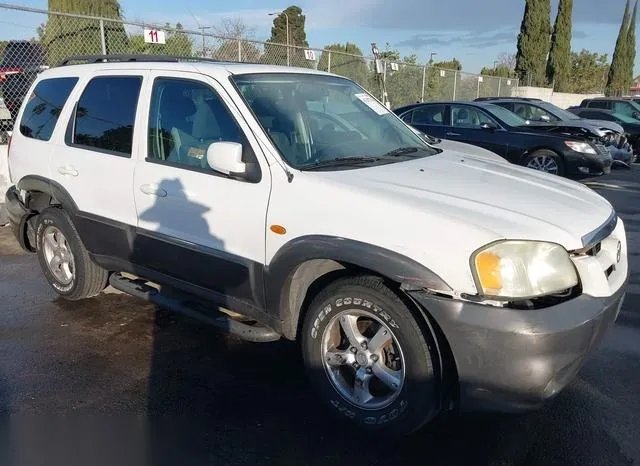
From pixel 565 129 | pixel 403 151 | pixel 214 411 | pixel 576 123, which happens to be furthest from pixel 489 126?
pixel 214 411

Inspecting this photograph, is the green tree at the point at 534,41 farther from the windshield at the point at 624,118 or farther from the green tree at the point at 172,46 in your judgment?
the green tree at the point at 172,46

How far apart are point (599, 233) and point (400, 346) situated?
1.17m

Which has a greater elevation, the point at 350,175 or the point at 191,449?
the point at 350,175

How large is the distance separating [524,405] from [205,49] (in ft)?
40.3

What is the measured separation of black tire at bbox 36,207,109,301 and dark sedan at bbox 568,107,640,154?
1627 centimetres

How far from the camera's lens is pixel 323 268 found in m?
3.10

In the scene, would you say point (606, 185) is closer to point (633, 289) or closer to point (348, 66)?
point (633, 289)

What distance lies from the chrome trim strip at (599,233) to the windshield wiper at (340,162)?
4.24 feet

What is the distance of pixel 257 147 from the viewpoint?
3273mm

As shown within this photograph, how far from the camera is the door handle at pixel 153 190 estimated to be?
3721 millimetres

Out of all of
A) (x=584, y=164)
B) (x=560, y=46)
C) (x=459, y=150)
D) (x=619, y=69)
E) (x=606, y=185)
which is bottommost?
(x=606, y=185)

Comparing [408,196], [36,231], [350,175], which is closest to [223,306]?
[350,175]

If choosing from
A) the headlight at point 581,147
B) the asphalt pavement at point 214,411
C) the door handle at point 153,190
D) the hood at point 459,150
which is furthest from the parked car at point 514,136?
the door handle at point 153,190

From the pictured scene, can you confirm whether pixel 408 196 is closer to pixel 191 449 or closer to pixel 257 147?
pixel 257 147
